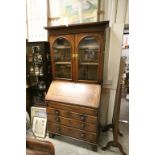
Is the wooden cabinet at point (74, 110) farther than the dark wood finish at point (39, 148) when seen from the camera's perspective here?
Yes

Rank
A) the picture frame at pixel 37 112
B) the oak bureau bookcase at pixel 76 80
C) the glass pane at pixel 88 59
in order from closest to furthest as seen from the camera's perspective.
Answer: the oak bureau bookcase at pixel 76 80 < the glass pane at pixel 88 59 < the picture frame at pixel 37 112

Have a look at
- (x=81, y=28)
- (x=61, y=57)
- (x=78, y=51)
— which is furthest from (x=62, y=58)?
(x=81, y=28)

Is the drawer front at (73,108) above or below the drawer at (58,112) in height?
above

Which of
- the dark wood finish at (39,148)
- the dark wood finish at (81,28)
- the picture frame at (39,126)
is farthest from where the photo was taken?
the picture frame at (39,126)

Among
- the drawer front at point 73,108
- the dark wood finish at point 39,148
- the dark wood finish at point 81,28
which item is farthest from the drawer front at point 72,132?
the dark wood finish at point 81,28

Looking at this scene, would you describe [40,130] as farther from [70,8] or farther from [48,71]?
[70,8]

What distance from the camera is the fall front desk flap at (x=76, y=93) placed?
2010mm

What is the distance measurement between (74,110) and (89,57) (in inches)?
35.3

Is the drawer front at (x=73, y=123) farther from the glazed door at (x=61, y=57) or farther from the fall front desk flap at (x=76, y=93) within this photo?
the glazed door at (x=61, y=57)

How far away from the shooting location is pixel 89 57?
2.20 m

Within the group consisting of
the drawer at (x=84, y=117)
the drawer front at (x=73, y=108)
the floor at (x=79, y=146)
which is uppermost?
the drawer front at (x=73, y=108)
